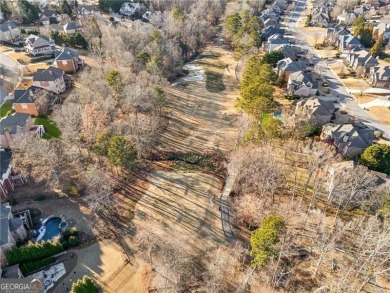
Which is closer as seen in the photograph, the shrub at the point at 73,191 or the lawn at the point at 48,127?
the shrub at the point at 73,191

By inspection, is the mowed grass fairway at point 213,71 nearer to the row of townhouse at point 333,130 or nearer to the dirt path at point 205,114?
the dirt path at point 205,114

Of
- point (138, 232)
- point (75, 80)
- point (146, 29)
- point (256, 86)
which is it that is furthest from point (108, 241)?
point (146, 29)

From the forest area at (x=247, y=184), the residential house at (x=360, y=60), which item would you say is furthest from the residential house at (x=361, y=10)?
the forest area at (x=247, y=184)

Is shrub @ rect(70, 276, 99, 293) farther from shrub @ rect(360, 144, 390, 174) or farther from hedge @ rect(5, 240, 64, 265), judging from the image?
shrub @ rect(360, 144, 390, 174)

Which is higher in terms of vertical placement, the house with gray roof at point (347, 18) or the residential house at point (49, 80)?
the house with gray roof at point (347, 18)

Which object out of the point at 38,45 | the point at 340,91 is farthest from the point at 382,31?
the point at 38,45

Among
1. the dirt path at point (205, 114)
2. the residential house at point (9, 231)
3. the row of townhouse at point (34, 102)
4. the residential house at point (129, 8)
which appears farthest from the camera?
the residential house at point (129, 8)

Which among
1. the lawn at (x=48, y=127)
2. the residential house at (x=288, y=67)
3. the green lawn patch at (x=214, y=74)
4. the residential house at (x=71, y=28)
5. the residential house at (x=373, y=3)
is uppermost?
the residential house at (x=373, y=3)
